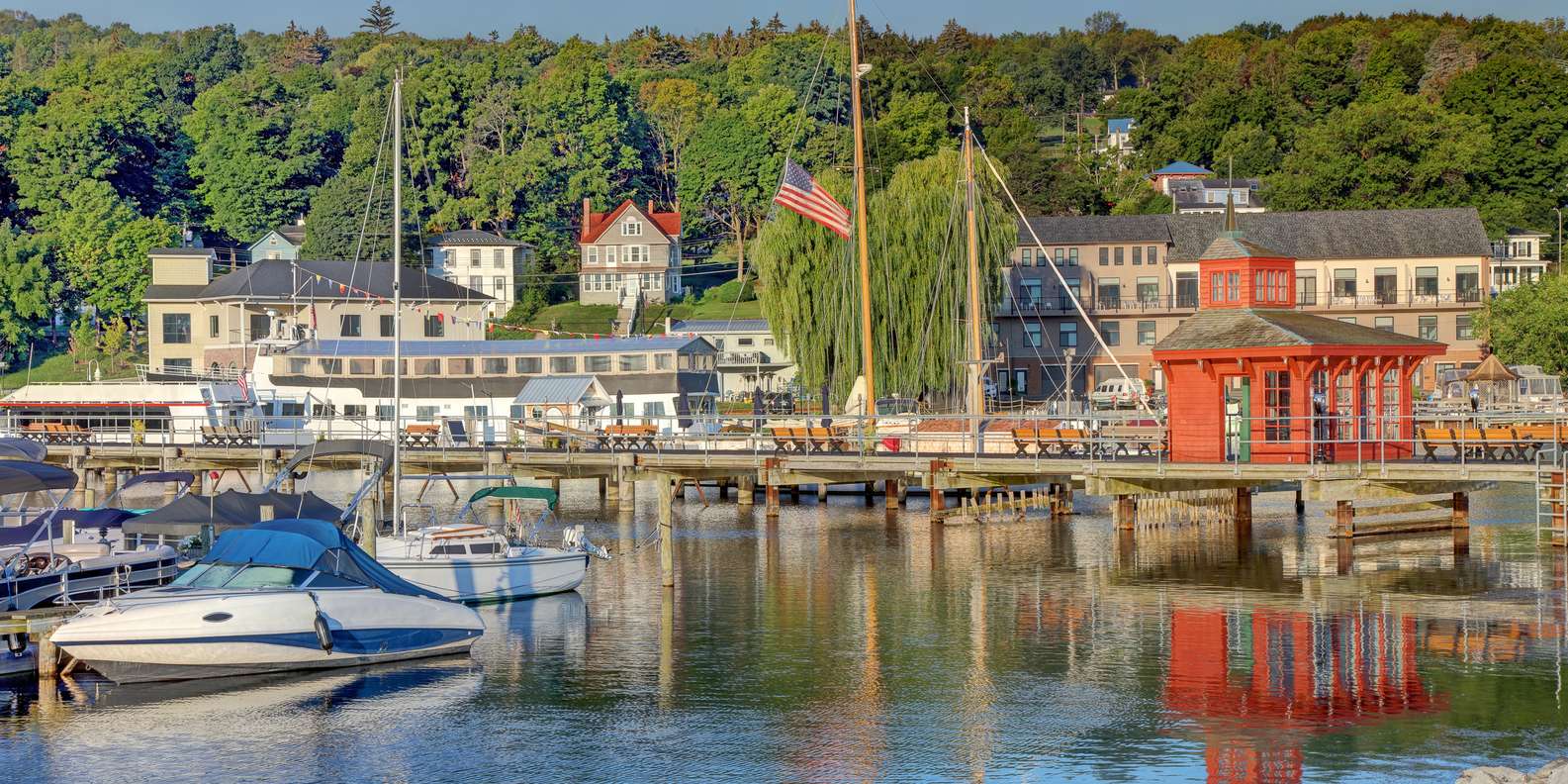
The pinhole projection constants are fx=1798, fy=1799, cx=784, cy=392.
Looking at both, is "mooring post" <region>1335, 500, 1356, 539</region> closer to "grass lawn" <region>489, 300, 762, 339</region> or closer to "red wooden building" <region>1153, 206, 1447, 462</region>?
"red wooden building" <region>1153, 206, 1447, 462</region>

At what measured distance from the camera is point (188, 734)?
28.7m

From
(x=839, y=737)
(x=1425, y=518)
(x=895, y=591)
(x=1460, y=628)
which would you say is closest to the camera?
(x=839, y=737)

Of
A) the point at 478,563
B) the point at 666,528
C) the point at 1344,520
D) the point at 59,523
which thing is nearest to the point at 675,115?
the point at 1344,520

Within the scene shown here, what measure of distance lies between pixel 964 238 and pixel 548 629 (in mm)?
44041

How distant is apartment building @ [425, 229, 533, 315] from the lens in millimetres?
124938

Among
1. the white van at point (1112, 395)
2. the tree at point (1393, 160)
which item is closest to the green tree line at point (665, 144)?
the tree at point (1393, 160)

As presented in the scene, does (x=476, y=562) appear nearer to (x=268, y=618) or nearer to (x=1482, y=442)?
(x=268, y=618)

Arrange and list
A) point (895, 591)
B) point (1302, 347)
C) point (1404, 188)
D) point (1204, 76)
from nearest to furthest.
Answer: point (895, 591) < point (1302, 347) < point (1404, 188) < point (1204, 76)

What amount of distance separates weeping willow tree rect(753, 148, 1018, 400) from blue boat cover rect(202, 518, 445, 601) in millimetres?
39475

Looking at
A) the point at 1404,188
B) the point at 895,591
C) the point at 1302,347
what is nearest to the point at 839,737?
the point at 895,591

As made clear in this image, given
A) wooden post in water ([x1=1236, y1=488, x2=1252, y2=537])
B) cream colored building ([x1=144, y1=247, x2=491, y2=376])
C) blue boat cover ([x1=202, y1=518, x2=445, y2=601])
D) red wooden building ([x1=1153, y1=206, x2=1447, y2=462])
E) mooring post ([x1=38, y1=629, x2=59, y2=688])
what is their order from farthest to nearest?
cream colored building ([x1=144, y1=247, x2=491, y2=376]) → wooden post in water ([x1=1236, y1=488, x2=1252, y2=537]) → red wooden building ([x1=1153, y1=206, x2=1447, y2=462]) → blue boat cover ([x1=202, y1=518, x2=445, y2=601]) → mooring post ([x1=38, y1=629, x2=59, y2=688])

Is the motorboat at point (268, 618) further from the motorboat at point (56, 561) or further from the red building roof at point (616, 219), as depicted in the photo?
the red building roof at point (616, 219)

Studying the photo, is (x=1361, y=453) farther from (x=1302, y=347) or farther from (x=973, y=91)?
(x=973, y=91)

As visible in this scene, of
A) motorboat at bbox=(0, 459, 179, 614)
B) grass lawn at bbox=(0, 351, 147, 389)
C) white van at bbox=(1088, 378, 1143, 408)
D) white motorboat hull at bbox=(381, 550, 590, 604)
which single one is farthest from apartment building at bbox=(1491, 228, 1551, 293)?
motorboat at bbox=(0, 459, 179, 614)
